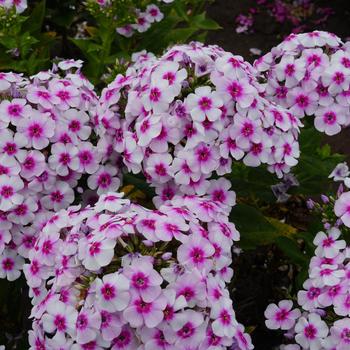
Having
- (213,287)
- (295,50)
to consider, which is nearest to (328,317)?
(213,287)

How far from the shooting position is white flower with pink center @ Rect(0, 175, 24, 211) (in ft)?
7.90

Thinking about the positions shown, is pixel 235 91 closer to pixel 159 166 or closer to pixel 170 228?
pixel 159 166

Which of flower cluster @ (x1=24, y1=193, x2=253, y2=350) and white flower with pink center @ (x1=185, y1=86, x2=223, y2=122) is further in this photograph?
white flower with pink center @ (x1=185, y1=86, x2=223, y2=122)

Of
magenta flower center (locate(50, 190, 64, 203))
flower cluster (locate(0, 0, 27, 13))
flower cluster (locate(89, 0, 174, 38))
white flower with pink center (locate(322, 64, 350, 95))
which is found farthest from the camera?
flower cluster (locate(89, 0, 174, 38))

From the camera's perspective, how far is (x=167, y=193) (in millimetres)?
2564

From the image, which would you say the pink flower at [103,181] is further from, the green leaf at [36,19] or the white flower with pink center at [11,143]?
the green leaf at [36,19]

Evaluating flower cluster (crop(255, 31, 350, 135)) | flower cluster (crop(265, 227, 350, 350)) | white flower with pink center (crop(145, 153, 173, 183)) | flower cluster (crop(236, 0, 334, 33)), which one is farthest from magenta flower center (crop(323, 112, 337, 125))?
flower cluster (crop(236, 0, 334, 33))

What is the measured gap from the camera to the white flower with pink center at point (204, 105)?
239 centimetres

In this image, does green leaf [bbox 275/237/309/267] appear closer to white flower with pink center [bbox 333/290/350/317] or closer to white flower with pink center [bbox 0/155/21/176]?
white flower with pink center [bbox 333/290/350/317]

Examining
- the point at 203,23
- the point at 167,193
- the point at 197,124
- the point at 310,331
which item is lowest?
the point at 203,23

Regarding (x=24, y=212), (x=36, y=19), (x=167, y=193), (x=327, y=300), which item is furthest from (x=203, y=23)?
(x=327, y=300)

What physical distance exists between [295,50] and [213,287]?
115 cm

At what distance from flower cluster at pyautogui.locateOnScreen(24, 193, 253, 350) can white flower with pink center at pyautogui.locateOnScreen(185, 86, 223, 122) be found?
1.05 feet

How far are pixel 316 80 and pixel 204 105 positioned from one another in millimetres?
528
